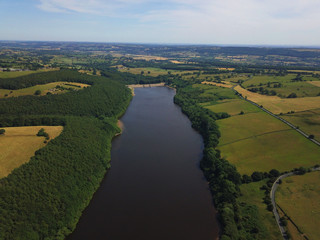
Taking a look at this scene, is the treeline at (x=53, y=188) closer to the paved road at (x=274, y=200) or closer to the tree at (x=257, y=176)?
the tree at (x=257, y=176)

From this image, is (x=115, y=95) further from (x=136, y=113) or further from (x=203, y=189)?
(x=203, y=189)

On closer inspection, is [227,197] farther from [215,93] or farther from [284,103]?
[215,93]

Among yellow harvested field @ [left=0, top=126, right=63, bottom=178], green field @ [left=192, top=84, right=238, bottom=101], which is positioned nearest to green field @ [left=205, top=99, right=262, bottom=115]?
green field @ [left=192, top=84, right=238, bottom=101]

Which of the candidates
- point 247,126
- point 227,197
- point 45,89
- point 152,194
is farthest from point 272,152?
point 45,89

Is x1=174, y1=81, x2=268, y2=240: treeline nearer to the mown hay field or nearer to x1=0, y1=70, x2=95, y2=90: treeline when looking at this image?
the mown hay field

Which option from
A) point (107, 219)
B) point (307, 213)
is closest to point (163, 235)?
point (107, 219)

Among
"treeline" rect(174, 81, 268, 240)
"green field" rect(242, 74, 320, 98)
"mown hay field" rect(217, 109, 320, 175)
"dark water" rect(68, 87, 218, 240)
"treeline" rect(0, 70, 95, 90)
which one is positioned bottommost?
"dark water" rect(68, 87, 218, 240)
